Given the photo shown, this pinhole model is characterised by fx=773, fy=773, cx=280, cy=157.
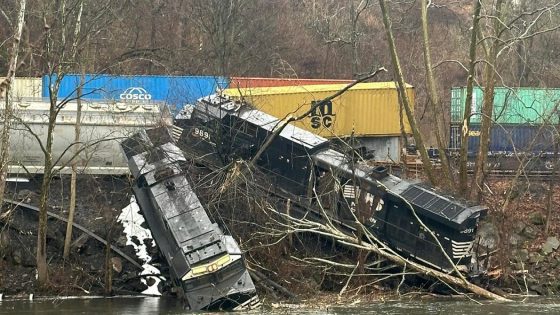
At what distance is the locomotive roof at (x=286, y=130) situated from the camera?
19.7 metres

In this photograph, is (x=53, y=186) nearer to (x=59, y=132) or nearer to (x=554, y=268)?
(x=59, y=132)

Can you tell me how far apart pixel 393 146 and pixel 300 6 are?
31049 millimetres

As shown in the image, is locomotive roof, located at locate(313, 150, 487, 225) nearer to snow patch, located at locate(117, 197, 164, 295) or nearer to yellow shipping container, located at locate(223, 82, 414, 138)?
snow patch, located at locate(117, 197, 164, 295)

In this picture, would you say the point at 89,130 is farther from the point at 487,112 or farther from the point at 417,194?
the point at 487,112

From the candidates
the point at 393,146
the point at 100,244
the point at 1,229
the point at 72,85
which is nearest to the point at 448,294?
the point at 100,244

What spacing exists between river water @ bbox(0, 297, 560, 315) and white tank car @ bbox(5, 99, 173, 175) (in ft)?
17.7

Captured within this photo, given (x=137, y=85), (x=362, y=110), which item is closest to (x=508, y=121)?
(x=362, y=110)

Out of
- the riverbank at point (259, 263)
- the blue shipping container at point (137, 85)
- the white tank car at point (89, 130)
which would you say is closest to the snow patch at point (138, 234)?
the riverbank at point (259, 263)

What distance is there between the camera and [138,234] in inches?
785

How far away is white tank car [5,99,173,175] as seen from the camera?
21.7 m

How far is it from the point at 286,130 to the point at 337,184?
272 cm

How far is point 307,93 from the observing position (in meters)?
29.9

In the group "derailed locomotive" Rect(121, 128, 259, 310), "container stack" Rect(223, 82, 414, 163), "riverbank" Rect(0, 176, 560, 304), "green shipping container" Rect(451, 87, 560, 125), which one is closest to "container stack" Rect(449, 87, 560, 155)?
"green shipping container" Rect(451, 87, 560, 125)

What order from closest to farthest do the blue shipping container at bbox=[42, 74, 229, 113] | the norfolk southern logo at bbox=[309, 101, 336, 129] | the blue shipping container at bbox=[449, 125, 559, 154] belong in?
the blue shipping container at bbox=[449, 125, 559, 154] < the blue shipping container at bbox=[42, 74, 229, 113] < the norfolk southern logo at bbox=[309, 101, 336, 129]
